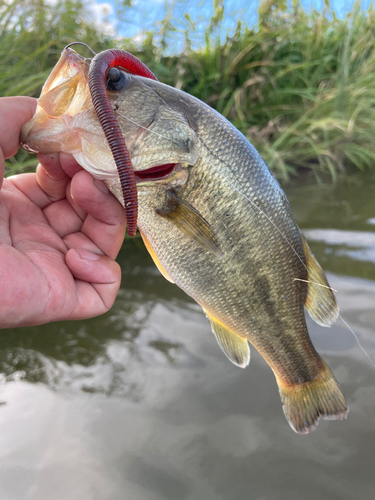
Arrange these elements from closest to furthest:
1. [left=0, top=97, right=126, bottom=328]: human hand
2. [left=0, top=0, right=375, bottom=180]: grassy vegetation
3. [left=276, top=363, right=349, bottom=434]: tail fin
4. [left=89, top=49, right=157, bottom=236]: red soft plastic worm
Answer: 1. [left=89, top=49, right=157, bottom=236]: red soft plastic worm
2. [left=0, top=97, right=126, bottom=328]: human hand
3. [left=276, top=363, right=349, bottom=434]: tail fin
4. [left=0, top=0, right=375, bottom=180]: grassy vegetation

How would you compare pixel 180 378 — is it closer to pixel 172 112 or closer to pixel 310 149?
pixel 172 112

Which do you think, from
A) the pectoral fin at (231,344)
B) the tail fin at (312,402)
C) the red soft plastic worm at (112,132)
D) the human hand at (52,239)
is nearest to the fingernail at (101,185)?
the human hand at (52,239)

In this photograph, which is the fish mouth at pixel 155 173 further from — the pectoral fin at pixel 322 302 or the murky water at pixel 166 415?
the murky water at pixel 166 415

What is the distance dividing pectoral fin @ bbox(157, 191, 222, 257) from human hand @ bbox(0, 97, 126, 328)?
260mm

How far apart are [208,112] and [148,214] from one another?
0.45 meters

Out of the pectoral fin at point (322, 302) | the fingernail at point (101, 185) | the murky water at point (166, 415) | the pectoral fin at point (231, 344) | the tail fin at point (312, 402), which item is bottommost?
the murky water at point (166, 415)

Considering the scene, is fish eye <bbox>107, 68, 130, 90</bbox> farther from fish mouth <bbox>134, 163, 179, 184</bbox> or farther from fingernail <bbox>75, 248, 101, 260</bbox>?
fingernail <bbox>75, 248, 101, 260</bbox>

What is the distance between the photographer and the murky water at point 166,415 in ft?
4.33

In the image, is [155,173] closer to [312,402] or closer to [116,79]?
[116,79]

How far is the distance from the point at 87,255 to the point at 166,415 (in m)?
0.85

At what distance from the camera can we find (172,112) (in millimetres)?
1239

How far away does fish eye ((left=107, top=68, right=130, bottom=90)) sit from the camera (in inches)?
45.4

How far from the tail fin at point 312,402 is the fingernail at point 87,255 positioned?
41.0 inches

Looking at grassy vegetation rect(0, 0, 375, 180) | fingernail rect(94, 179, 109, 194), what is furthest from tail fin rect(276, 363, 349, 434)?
grassy vegetation rect(0, 0, 375, 180)
